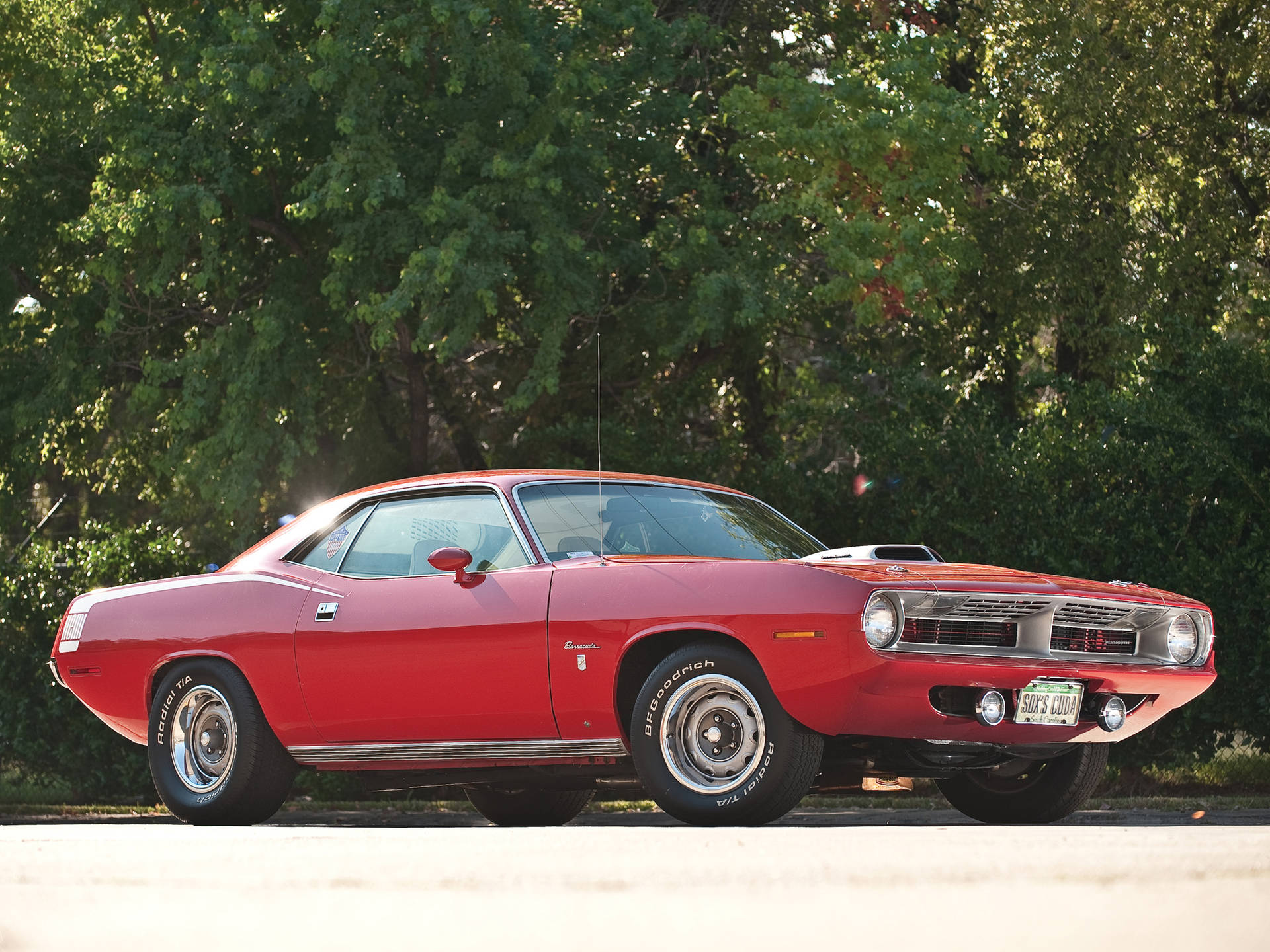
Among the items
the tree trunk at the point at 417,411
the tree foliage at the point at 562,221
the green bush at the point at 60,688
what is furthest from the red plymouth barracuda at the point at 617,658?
the tree trunk at the point at 417,411

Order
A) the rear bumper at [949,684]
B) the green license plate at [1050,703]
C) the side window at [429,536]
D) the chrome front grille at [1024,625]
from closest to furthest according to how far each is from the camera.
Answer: the rear bumper at [949,684] < the chrome front grille at [1024,625] < the green license plate at [1050,703] < the side window at [429,536]

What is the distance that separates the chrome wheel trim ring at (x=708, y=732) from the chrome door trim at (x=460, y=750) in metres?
0.38

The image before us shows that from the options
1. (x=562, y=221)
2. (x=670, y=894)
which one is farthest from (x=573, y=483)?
(x=562, y=221)

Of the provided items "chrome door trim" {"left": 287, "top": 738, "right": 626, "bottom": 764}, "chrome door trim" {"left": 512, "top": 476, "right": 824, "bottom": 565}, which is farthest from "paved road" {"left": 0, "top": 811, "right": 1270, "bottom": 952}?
"chrome door trim" {"left": 512, "top": 476, "right": 824, "bottom": 565}

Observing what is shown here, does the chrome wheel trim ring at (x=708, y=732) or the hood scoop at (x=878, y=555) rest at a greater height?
the hood scoop at (x=878, y=555)

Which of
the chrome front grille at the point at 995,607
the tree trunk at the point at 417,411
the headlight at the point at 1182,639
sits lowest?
the headlight at the point at 1182,639

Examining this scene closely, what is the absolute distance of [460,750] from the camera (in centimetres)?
720

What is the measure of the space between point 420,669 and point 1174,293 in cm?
1445

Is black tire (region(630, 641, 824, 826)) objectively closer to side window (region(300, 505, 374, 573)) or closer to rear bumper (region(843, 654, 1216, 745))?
rear bumper (region(843, 654, 1216, 745))

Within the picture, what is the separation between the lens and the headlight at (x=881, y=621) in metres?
6.22

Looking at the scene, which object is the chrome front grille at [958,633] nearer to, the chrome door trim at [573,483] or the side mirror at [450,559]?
the chrome door trim at [573,483]

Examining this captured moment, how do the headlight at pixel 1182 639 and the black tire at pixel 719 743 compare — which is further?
the headlight at pixel 1182 639

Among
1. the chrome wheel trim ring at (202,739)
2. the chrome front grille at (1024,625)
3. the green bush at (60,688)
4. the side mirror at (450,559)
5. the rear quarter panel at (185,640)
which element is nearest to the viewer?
the chrome front grille at (1024,625)

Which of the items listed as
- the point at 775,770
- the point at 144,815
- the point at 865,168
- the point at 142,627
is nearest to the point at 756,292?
the point at 865,168
